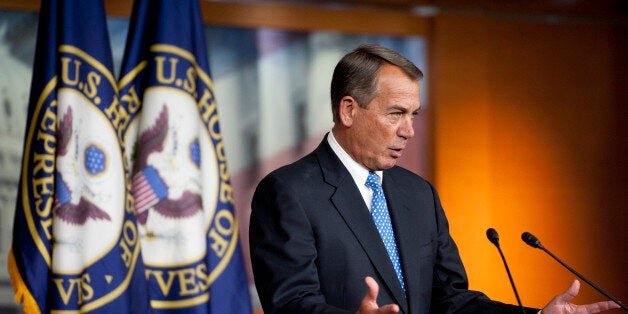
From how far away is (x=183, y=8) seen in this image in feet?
11.5

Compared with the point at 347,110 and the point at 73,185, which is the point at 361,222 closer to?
the point at 347,110

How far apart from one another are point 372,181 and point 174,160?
1236 mm

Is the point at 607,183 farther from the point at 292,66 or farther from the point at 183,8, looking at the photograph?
the point at 183,8

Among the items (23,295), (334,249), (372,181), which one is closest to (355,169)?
(372,181)

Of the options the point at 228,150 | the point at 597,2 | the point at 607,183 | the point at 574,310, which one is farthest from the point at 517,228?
the point at 574,310

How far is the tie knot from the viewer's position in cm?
240

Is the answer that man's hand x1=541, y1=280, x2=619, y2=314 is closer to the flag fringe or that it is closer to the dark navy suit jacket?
the dark navy suit jacket

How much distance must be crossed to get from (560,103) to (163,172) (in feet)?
8.62

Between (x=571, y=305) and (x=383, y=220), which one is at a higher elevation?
(x=383, y=220)

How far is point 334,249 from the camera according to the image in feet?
7.27

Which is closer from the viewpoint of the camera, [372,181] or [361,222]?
[361,222]

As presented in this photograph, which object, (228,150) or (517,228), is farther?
(517,228)

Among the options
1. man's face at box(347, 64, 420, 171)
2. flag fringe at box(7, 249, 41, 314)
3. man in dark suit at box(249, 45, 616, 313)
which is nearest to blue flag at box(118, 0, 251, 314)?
flag fringe at box(7, 249, 41, 314)

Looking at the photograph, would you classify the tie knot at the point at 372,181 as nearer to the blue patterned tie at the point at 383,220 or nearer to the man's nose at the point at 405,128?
the blue patterned tie at the point at 383,220
